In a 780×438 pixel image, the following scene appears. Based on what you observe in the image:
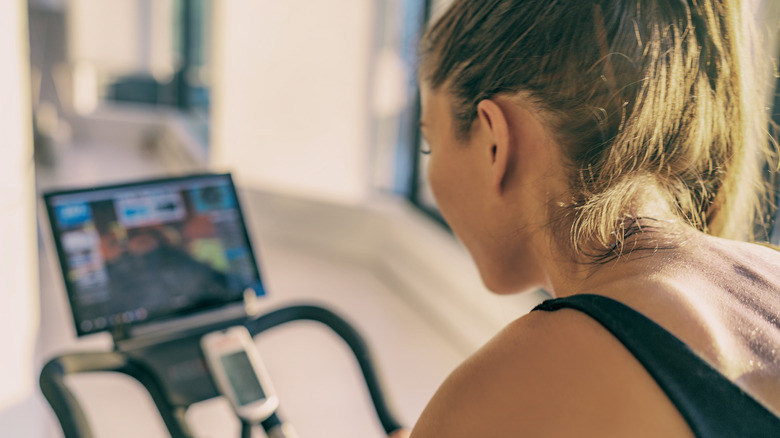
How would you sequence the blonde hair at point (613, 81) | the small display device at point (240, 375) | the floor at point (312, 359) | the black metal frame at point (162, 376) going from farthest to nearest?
1. the floor at point (312, 359)
2. the small display device at point (240, 375)
3. the black metal frame at point (162, 376)
4. the blonde hair at point (613, 81)

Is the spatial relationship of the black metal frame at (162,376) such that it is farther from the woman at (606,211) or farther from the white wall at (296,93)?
the white wall at (296,93)

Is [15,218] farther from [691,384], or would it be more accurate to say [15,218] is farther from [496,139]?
[691,384]

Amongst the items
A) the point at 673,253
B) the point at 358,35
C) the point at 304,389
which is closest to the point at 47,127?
the point at 358,35

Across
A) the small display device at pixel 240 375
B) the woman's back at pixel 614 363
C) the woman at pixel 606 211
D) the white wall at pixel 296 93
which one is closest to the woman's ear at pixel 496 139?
the woman at pixel 606 211

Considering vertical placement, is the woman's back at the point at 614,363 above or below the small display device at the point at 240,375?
above

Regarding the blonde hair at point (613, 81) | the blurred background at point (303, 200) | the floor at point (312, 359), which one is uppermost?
the blonde hair at point (613, 81)

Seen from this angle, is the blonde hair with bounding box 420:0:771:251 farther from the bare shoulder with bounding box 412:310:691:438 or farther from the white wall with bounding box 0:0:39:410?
Result: the white wall with bounding box 0:0:39:410

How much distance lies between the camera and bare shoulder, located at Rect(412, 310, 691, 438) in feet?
1.68

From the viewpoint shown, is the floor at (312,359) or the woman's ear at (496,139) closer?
the woman's ear at (496,139)

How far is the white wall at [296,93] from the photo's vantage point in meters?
3.35

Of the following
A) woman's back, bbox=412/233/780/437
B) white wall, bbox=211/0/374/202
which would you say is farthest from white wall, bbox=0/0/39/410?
white wall, bbox=211/0/374/202

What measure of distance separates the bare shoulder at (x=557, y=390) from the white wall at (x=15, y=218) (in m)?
0.87

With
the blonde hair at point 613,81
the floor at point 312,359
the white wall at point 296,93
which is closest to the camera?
the blonde hair at point 613,81

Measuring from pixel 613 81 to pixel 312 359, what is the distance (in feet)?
6.27
